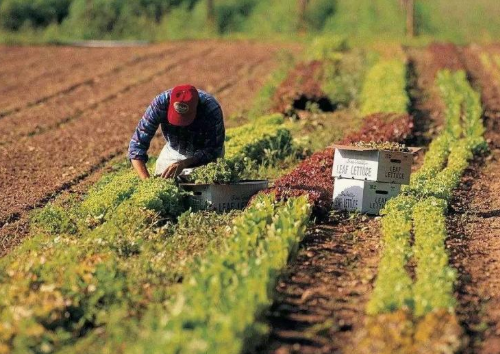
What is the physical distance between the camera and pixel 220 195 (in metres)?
9.74

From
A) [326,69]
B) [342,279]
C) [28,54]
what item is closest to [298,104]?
[326,69]

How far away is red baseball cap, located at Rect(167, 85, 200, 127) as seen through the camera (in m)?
9.32

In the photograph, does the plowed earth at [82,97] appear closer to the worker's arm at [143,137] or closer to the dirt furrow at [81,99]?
the dirt furrow at [81,99]

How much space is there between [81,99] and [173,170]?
10320 millimetres

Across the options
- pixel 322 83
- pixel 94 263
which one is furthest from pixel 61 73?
pixel 94 263

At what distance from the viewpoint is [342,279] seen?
25.4 feet

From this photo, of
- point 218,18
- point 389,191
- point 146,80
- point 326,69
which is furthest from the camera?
point 218,18

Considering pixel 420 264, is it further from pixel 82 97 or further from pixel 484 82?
pixel 484 82

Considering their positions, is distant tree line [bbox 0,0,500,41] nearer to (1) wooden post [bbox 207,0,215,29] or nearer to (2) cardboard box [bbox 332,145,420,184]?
(1) wooden post [bbox 207,0,215,29]

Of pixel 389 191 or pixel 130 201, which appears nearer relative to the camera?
pixel 130 201

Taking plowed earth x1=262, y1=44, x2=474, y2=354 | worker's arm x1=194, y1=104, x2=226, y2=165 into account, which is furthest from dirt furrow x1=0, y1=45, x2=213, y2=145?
plowed earth x1=262, y1=44, x2=474, y2=354

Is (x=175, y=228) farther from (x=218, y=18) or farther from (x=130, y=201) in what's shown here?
(x=218, y=18)

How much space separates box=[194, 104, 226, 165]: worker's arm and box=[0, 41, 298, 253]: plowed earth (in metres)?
1.88

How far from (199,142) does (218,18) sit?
31.2 meters
